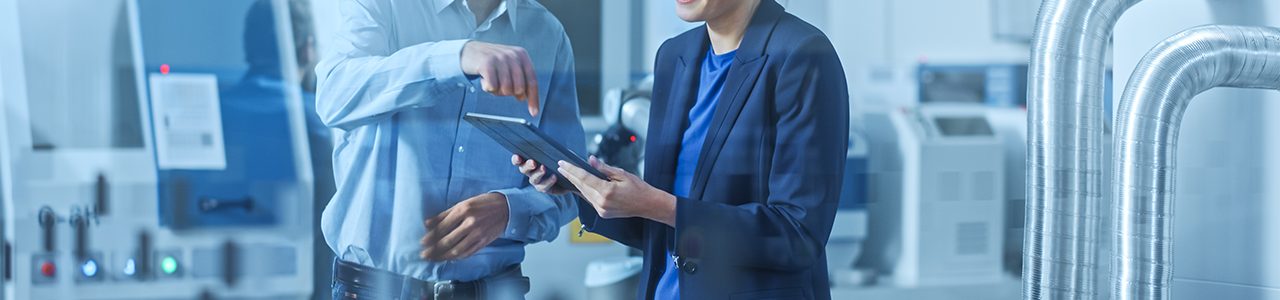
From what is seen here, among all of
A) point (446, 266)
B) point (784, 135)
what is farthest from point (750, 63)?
point (446, 266)

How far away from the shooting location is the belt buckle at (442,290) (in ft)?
3.91

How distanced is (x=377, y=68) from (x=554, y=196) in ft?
1.24

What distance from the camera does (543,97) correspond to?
122 centimetres

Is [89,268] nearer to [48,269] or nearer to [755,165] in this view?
[48,269]

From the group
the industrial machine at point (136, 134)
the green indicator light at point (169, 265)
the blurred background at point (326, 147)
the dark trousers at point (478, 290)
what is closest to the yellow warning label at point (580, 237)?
the blurred background at point (326, 147)

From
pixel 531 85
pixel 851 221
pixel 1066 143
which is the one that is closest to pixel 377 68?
pixel 531 85

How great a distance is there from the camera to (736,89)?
1.14m

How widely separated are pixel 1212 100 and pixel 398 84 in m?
1.76

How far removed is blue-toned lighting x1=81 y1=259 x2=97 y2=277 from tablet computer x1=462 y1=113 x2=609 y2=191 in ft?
2.49

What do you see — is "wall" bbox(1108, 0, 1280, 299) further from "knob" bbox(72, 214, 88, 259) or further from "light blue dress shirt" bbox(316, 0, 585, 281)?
"knob" bbox(72, 214, 88, 259)

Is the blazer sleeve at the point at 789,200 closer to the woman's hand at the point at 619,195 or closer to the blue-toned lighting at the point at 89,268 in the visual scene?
the woman's hand at the point at 619,195

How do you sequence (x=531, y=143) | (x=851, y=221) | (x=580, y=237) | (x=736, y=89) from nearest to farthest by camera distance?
(x=531, y=143), (x=736, y=89), (x=580, y=237), (x=851, y=221)

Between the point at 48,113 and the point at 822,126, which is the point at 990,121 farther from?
the point at 48,113

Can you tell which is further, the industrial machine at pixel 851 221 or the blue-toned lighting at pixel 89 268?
the industrial machine at pixel 851 221
